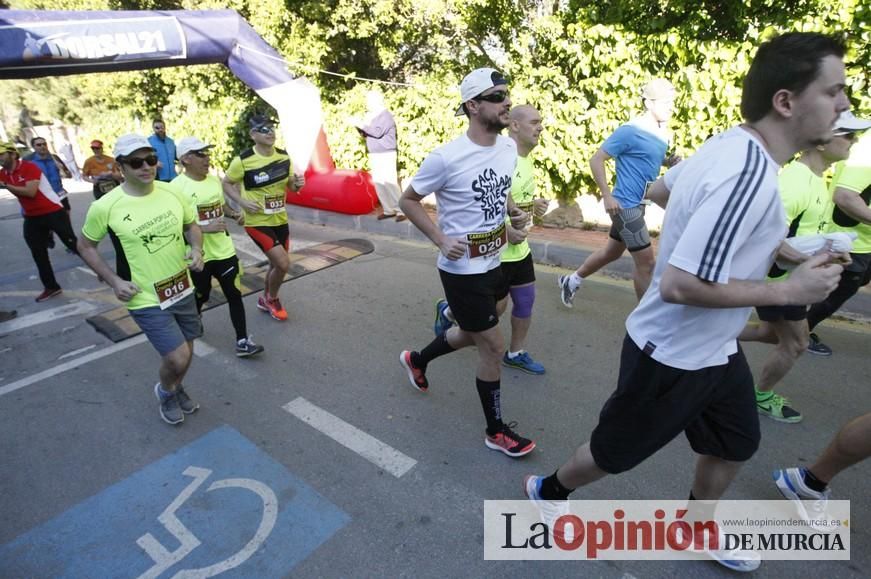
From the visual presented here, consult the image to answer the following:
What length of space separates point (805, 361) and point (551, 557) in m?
2.86

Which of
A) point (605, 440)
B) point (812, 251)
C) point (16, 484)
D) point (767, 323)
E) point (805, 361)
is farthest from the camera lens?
point (805, 361)

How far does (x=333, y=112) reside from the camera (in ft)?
35.9

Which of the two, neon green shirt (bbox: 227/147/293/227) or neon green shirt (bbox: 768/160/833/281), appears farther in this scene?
neon green shirt (bbox: 227/147/293/227)

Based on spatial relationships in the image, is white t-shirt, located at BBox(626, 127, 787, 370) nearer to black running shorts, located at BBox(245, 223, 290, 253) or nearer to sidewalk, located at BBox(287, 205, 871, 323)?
black running shorts, located at BBox(245, 223, 290, 253)

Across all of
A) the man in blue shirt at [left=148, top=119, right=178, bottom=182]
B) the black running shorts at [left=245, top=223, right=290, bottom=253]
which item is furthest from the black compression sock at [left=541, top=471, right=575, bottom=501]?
the man in blue shirt at [left=148, top=119, right=178, bottom=182]

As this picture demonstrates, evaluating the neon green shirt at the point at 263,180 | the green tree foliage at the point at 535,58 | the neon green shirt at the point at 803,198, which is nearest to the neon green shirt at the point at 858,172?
the neon green shirt at the point at 803,198

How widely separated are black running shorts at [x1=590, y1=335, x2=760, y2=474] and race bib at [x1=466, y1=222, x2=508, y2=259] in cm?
101

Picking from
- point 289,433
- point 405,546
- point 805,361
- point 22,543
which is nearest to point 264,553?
point 405,546

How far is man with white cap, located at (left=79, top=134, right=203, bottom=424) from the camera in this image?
9.85 feet

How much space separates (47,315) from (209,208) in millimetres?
2841

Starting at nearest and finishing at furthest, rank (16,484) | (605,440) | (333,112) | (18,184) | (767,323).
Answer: (605,440) → (16,484) → (767,323) → (18,184) → (333,112)

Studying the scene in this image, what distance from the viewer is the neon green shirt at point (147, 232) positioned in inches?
119

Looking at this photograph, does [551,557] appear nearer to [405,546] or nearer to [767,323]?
Answer: [405,546]

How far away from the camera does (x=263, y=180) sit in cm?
470
